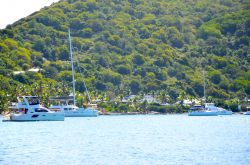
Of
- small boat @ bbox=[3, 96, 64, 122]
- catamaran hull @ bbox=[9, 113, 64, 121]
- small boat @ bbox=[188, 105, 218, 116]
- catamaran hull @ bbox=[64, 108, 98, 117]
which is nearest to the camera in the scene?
small boat @ bbox=[3, 96, 64, 122]

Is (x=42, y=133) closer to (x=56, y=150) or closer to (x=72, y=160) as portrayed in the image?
(x=56, y=150)

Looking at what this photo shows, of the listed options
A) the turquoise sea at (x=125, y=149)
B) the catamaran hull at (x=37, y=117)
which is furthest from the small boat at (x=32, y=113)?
the turquoise sea at (x=125, y=149)

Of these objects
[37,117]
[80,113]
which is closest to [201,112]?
[80,113]

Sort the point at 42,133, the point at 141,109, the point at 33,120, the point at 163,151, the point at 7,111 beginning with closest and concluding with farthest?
the point at 163,151, the point at 42,133, the point at 33,120, the point at 7,111, the point at 141,109

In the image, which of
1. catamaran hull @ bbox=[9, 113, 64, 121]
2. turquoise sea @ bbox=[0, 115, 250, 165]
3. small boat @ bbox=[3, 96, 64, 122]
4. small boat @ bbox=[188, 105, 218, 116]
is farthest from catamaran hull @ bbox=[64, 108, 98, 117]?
turquoise sea @ bbox=[0, 115, 250, 165]

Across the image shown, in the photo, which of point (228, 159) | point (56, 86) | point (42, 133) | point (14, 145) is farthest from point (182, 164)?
point (56, 86)

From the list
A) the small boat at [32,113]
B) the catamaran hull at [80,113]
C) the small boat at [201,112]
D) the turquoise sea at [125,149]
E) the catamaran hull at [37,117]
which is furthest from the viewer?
the small boat at [201,112]

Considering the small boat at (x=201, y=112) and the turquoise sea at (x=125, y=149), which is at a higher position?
the small boat at (x=201, y=112)

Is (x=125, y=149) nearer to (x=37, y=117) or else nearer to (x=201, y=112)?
(x=37, y=117)

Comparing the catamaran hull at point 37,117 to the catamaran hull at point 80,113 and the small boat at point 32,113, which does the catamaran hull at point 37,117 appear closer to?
the small boat at point 32,113

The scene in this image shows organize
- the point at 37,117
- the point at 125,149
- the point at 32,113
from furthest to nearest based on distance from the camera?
the point at 37,117
the point at 32,113
the point at 125,149

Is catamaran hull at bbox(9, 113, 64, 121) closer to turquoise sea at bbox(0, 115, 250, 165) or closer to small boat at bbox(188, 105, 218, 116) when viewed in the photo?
turquoise sea at bbox(0, 115, 250, 165)

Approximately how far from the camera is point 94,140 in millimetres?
72188

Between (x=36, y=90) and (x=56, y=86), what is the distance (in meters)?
15.4
